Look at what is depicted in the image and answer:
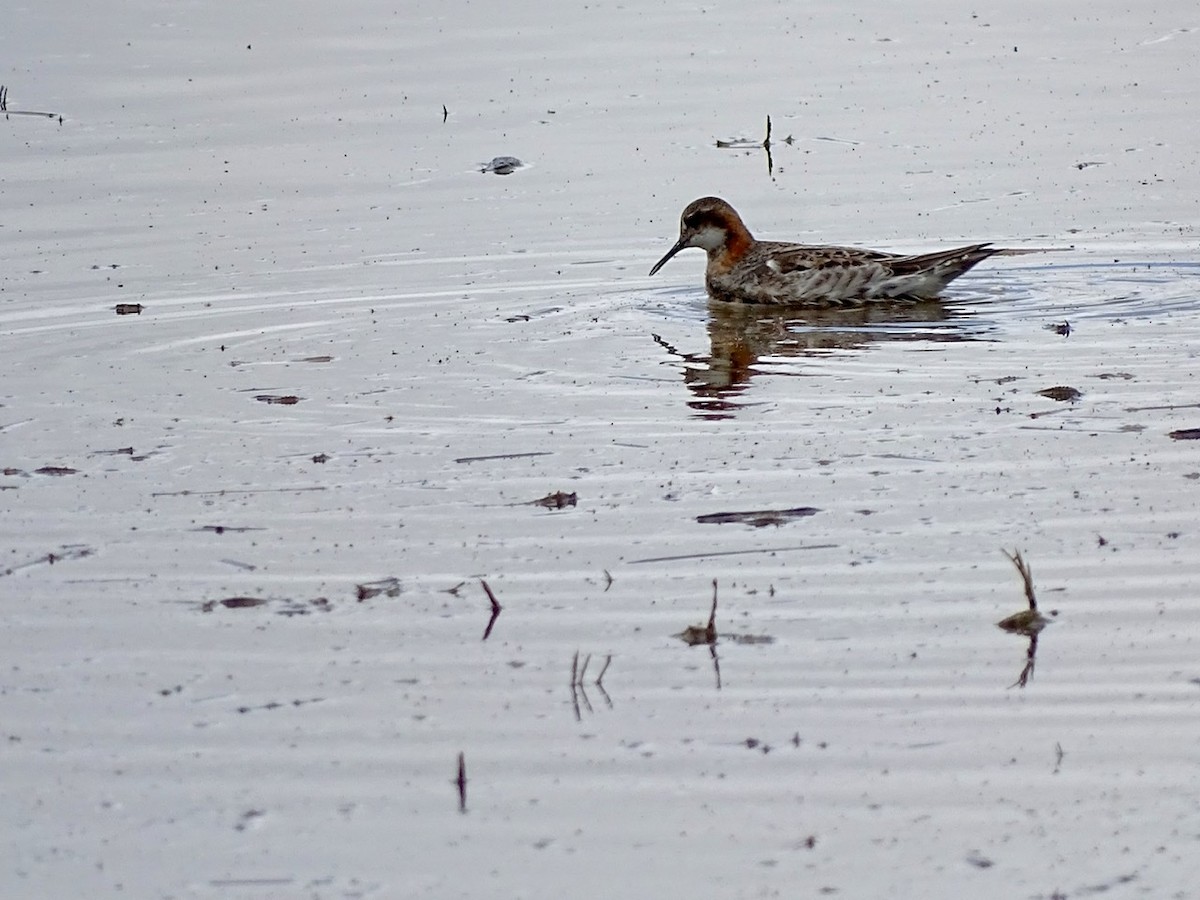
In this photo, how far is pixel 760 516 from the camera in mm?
8844

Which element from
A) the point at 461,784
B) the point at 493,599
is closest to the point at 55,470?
the point at 493,599

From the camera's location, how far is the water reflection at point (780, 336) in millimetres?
12016

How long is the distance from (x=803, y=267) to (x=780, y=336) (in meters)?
1.03

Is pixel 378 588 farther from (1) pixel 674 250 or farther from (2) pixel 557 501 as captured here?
(1) pixel 674 250

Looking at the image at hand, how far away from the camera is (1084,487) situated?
29.9ft

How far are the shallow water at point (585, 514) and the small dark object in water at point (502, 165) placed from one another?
16 centimetres

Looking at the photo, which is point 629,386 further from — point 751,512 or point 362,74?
point 362,74

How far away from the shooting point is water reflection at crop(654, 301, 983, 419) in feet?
39.4

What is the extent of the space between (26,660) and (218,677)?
744 millimetres

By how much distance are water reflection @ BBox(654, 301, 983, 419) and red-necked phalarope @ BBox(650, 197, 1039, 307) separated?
0.11 metres

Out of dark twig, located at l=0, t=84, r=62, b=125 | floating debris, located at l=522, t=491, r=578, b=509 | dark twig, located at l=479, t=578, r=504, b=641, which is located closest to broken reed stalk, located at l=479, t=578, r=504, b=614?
dark twig, located at l=479, t=578, r=504, b=641

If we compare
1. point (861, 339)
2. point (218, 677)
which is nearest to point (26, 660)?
point (218, 677)

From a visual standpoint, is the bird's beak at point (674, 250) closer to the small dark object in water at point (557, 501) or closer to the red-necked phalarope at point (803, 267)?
the red-necked phalarope at point (803, 267)

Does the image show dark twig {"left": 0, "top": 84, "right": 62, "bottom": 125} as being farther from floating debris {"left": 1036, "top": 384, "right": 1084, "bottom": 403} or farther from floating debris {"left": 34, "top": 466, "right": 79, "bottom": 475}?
floating debris {"left": 1036, "top": 384, "right": 1084, "bottom": 403}
